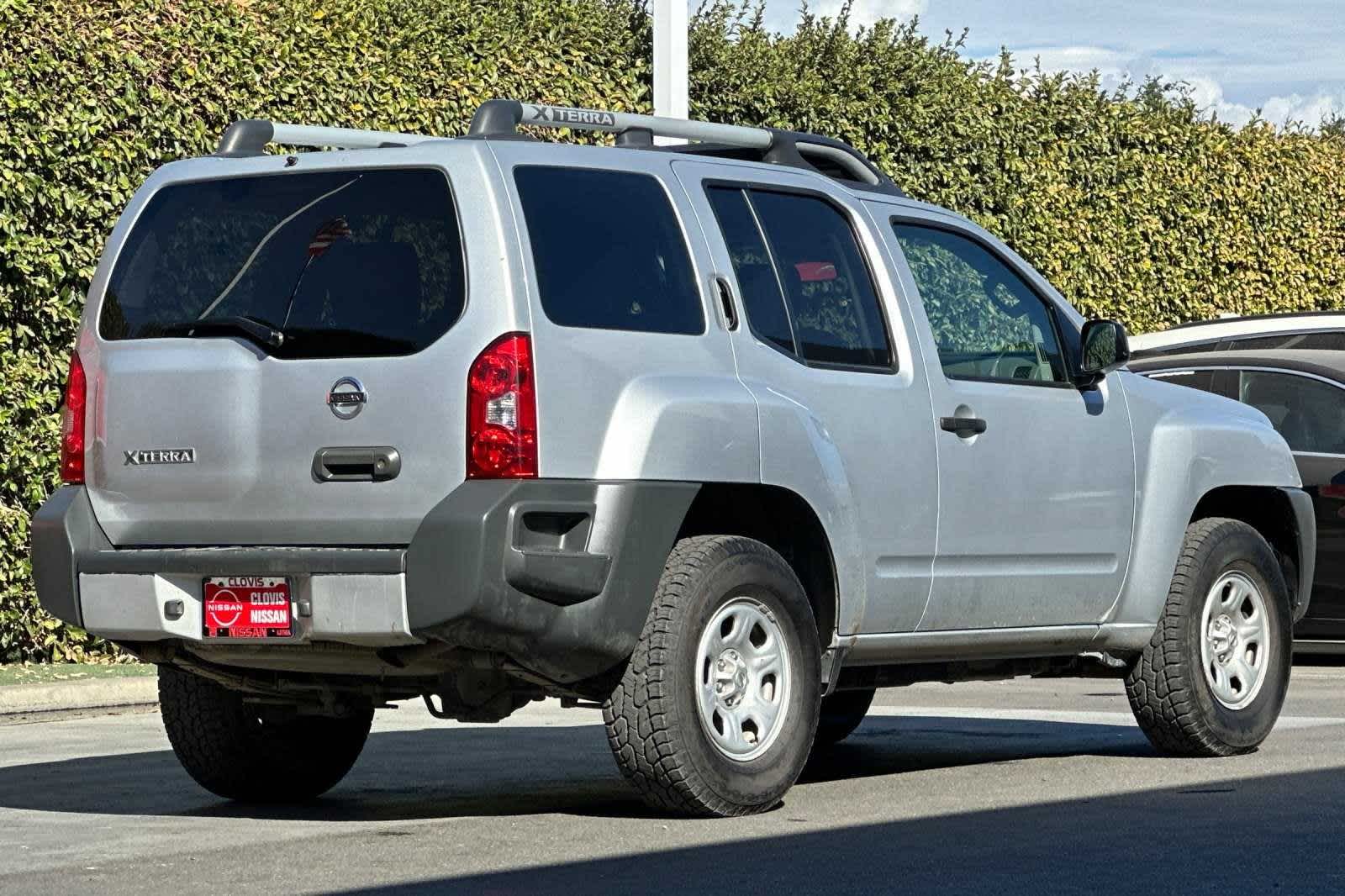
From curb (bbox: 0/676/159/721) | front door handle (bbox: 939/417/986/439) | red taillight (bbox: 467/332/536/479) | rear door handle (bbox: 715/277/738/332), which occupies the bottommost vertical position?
curb (bbox: 0/676/159/721)

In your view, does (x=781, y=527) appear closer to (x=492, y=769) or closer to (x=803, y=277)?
(x=803, y=277)

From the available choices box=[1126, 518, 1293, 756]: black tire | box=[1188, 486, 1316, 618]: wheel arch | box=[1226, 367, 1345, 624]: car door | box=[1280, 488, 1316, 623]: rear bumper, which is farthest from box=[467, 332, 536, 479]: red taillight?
box=[1226, 367, 1345, 624]: car door

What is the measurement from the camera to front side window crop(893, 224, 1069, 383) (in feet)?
26.2

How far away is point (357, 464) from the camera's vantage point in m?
6.64

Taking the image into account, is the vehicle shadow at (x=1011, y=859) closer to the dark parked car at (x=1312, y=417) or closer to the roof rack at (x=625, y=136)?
the roof rack at (x=625, y=136)

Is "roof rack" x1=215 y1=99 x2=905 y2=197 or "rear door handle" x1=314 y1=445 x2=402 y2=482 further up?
"roof rack" x1=215 y1=99 x2=905 y2=197

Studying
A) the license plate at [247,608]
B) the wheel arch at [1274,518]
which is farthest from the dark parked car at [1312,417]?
the license plate at [247,608]

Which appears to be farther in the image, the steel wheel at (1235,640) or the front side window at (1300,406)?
the front side window at (1300,406)

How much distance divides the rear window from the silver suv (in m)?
0.01

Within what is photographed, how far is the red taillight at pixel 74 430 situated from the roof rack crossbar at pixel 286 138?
31.4 inches

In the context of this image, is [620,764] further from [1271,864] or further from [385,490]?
[1271,864]

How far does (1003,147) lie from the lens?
17250mm

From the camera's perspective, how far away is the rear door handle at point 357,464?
6578 mm

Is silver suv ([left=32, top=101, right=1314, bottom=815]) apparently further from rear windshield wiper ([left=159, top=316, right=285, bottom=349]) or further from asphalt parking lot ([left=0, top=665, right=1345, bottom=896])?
asphalt parking lot ([left=0, top=665, right=1345, bottom=896])
